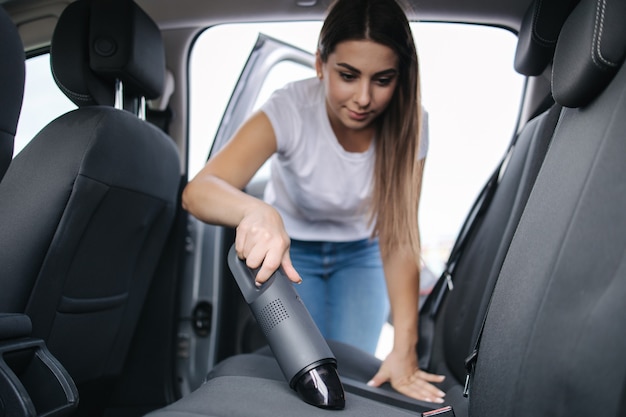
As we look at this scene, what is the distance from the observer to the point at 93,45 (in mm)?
1441

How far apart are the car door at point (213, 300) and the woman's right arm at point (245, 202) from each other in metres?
0.62

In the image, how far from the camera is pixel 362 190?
159 centimetres

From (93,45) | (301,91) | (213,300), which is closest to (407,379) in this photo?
(301,91)

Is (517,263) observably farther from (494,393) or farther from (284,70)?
(284,70)

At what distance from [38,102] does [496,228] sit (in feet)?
3.69

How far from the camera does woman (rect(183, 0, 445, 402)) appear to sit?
4.30ft

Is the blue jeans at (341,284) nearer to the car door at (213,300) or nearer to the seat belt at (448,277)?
the seat belt at (448,277)

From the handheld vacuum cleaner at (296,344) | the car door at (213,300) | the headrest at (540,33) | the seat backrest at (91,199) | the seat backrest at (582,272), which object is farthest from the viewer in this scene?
the car door at (213,300)

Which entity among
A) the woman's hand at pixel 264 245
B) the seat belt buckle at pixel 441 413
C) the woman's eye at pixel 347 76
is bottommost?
the seat belt buckle at pixel 441 413

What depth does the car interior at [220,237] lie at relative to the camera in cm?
75

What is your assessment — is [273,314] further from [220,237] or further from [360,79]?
[220,237]

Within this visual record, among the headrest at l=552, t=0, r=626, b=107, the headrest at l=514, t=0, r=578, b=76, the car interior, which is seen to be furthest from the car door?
the headrest at l=552, t=0, r=626, b=107

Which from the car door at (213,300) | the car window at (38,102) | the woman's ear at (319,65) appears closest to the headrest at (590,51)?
Result: the woman's ear at (319,65)

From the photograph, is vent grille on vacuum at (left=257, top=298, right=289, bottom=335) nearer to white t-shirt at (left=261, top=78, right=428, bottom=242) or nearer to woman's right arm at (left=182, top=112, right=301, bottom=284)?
woman's right arm at (left=182, top=112, right=301, bottom=284)
